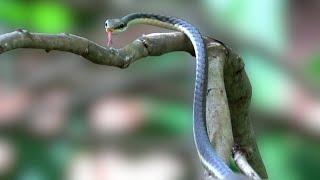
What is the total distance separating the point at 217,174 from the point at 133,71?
2.13m

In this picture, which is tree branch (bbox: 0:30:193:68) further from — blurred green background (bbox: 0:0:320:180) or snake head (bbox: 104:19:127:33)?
blurred green background (bbox: 0:0:320:180)

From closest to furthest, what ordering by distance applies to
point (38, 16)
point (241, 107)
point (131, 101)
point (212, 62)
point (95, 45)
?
point (95, 45)
point (212, 62)
point (241, 107)
point (131, 101)
point (38, 16)

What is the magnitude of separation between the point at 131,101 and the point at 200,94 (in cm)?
239

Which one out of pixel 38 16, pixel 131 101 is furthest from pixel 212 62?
pixel 38 16

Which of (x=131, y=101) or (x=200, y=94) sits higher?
(x=200, y=94)

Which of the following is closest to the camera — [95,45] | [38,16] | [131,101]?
[95,45]

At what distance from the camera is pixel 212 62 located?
140 centimetres

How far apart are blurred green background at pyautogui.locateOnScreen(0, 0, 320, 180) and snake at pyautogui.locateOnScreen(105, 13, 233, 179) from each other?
4.99ft

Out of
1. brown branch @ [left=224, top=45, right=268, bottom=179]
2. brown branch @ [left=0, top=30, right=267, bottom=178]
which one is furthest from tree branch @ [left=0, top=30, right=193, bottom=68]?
brown branch @ [left=224, top=45, right=268, bottom=179]

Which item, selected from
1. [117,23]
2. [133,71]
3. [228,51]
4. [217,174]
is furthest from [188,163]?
[217,174]

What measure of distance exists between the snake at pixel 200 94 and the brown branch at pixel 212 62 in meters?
0.02

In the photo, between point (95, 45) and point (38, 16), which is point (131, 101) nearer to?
point (38, 16)

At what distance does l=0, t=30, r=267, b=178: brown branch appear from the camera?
46.6 inches

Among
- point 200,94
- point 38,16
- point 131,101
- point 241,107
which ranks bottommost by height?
point 131,101
